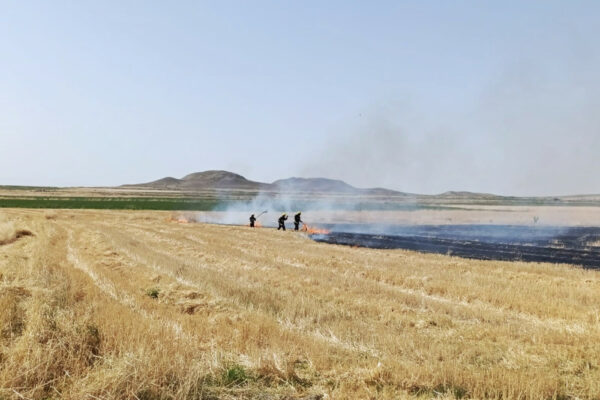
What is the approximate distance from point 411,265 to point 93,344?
17.1 meters

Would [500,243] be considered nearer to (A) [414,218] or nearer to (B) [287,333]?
(A) [414,218]

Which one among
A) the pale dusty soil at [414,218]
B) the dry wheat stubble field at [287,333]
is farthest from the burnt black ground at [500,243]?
the pale dusty soil at [414,218]

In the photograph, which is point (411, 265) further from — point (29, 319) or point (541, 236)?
point (541, 236)

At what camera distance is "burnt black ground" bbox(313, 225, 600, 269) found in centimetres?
2973

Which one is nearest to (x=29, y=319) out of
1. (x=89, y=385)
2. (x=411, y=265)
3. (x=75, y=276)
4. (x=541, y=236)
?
(x=89, y=385)

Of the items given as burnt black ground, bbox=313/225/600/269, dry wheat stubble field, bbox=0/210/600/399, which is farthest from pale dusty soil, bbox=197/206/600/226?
dry wheat stubble field, bbox=0/210/600/399

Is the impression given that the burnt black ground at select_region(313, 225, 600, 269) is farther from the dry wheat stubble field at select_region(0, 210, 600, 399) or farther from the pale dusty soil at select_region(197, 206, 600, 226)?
the pale dusty soil at select_region(197, 206, 600, 226)

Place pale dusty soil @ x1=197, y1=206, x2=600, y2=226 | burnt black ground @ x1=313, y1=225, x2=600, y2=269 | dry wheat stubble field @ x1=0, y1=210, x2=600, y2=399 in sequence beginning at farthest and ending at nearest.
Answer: pale dusty soil @ x1=197, y1=206, x2=600, y2=226 → burnt black ground @ x1=313, y1=225, x2=600, y2=269 → dry wheat stubble field @ x1=0, y1=210, x2=600, y2=399

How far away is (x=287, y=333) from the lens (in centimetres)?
916

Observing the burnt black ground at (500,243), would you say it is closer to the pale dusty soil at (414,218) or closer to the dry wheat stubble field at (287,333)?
the dry wheat stubble field at (287,333)

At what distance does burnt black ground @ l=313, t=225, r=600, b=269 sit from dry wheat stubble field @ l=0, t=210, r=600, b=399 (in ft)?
36.0

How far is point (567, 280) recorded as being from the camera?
736 inches

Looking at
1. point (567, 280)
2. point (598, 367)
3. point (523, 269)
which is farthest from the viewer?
point (523, 269)

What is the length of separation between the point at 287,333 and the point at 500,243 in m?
33.1
